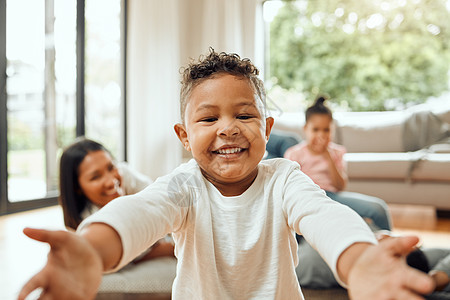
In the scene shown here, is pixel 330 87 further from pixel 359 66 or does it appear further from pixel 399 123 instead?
pixel 399 123

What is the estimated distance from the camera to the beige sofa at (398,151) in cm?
296

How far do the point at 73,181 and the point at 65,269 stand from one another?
1142 millimetres

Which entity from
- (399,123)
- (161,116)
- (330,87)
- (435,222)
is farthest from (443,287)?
(330,87)

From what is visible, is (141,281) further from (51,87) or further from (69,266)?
(51,87)

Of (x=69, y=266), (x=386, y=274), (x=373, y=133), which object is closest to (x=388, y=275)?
(x=386, y=274)

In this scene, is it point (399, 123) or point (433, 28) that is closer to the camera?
point (399, 123)

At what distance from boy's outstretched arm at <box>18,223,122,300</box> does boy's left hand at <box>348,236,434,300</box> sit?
220 millimetres

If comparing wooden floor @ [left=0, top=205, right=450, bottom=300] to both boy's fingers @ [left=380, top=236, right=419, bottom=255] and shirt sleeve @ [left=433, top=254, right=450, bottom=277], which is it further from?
boy's fingers @ [left=380, top=236, right=419, bottom=255]

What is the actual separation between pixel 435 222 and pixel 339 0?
486 cm

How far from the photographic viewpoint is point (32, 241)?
237 centimetres

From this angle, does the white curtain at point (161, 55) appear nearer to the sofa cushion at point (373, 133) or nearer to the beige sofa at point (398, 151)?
the beige sofa at point (398, 151)

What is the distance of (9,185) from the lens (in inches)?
128

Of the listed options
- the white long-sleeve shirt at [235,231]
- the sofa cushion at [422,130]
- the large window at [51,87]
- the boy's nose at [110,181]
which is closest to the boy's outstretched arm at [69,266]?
the white long-sleeve shirt at [235,231]

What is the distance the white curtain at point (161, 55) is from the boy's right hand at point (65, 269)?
8.49ft
